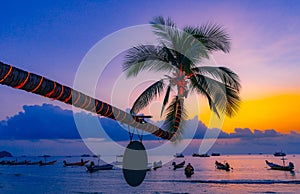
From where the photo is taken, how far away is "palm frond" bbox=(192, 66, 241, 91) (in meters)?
8.92

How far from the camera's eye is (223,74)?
903cm

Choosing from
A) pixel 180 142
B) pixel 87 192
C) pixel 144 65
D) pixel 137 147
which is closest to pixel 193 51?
pixel 144 65

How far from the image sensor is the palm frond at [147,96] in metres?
8.92

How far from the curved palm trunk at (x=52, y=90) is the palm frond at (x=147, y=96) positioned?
3.19 meters

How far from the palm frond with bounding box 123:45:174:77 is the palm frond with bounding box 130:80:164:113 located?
50 cm

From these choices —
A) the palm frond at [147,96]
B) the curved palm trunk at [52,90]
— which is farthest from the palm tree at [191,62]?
the curved palm trunk at [52,90]

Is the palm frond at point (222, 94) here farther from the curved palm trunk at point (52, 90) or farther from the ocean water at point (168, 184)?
the ocean water at point (168, 184)

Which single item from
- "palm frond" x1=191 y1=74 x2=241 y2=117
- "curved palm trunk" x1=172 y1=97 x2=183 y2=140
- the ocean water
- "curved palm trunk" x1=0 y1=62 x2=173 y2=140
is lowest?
the ocean water

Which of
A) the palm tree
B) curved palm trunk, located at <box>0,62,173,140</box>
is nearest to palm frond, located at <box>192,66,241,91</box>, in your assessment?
the palm tree

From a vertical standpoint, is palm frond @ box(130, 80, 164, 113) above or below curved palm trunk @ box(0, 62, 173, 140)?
above

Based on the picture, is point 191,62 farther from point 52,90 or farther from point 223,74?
point 52,90

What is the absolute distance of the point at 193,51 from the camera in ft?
29.1

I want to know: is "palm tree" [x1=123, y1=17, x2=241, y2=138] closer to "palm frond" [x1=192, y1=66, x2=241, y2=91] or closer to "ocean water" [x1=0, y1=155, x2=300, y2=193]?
"palm frond" [x1=192, y1=66, x2=241, y2=91]

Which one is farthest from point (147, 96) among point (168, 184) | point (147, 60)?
point (168, 184)
